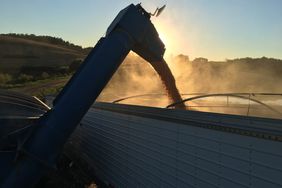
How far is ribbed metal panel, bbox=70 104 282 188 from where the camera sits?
17.8 feet

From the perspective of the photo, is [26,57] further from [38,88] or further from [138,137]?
[138,137]

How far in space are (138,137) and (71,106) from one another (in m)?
1.82

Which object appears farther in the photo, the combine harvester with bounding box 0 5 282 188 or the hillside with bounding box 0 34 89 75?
the hillside with bounding box 0 34 89 75

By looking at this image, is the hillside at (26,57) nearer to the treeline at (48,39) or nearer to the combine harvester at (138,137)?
the treeline at (48,39)

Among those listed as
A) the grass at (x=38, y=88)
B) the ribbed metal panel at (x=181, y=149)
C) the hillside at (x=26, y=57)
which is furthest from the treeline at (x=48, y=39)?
the ribbed metal panel at (x=181, y=149)

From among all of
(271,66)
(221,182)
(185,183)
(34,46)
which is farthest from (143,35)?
(34,46)

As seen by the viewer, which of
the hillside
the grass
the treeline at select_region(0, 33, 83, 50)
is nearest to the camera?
the grass

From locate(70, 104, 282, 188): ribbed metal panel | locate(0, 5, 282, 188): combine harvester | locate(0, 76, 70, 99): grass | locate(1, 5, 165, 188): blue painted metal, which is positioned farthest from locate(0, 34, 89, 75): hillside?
locate(1, 5, 165, 188): blue painted metal

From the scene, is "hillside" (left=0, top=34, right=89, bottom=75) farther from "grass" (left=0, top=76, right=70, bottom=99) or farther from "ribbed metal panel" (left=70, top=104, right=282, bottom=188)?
"ribbed metal panel" (left=70, top=104, right=282, bottom=188)

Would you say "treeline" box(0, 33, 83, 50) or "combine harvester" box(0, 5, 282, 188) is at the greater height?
"treeline" box(0, 33, 83, 50)

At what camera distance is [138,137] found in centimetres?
920

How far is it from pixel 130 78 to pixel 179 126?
25.4 m

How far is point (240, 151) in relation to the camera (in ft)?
19.1

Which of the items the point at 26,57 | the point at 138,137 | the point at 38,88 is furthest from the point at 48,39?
the point at 138,137
